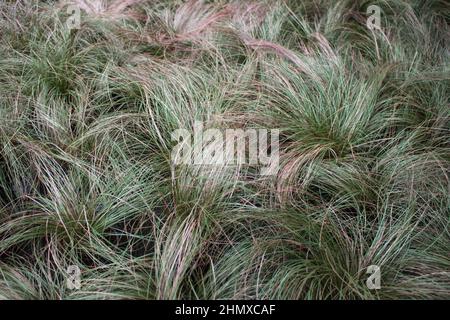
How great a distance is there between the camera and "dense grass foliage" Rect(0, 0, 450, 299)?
1.89 m

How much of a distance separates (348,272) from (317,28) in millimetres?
2021

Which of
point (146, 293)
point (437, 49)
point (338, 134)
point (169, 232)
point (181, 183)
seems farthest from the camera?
point (437, 49)

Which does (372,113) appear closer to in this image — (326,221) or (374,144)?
(374,144)

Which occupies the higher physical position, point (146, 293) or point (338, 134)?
point (338, 134)

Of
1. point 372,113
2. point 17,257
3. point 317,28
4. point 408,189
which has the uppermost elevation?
point 317,28

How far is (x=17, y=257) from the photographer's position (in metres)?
2.03

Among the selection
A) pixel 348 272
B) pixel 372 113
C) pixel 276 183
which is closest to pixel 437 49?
pixel 372 113

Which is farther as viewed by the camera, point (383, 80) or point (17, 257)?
point (383, 80)

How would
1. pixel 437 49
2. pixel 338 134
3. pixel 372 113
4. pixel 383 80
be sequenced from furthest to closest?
pixel 437 49 → pixel 383 80 → pixel 372 113 → pixel 338 134

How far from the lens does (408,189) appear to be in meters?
2.17

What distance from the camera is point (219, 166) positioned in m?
2.22

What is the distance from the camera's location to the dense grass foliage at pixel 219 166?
189 centimetres

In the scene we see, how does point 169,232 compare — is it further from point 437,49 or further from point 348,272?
point 437,49

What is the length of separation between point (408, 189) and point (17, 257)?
69.5 inches
